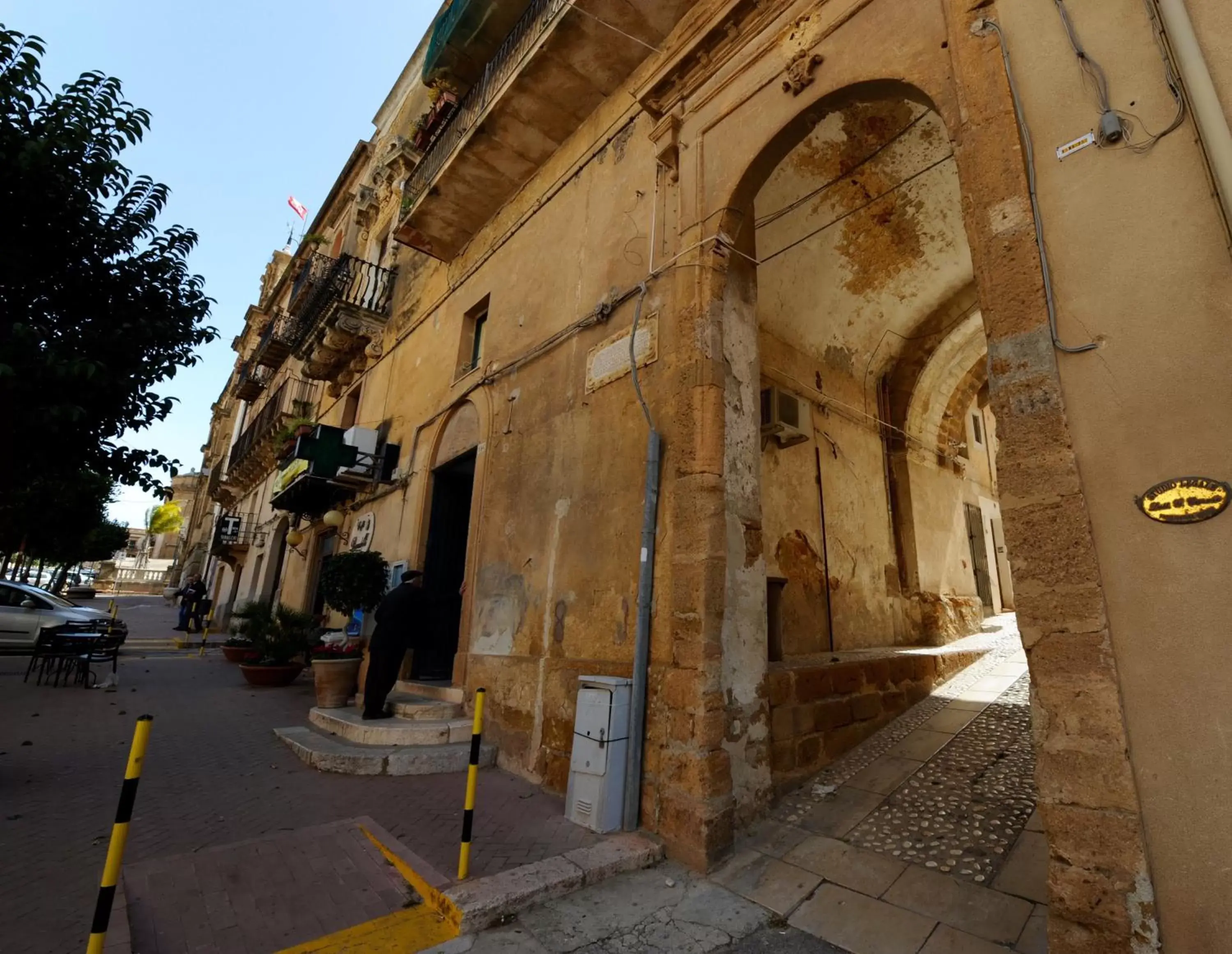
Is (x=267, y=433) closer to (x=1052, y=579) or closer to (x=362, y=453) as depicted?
(x=362, y=453)

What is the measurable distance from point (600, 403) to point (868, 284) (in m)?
3.99

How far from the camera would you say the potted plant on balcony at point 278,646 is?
10320 millimetres

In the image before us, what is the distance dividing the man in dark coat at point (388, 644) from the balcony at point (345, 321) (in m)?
7.76

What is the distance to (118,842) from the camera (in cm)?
225

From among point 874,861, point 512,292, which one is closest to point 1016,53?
point 874,861

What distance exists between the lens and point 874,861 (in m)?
3.46

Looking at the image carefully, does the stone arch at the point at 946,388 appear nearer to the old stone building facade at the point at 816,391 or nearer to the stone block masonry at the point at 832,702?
the old stone building facade at the point at 816,391

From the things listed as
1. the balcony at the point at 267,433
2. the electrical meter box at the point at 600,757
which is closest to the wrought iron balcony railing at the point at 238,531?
the balcony at the point at 267,433

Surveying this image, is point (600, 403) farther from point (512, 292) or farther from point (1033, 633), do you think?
point (1033, 633)

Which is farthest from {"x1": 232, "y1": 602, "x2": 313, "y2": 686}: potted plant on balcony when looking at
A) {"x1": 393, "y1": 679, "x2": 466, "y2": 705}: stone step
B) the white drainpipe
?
the white drainpipe

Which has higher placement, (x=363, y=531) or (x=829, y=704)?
(x=363, y=531)

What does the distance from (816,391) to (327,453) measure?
27.4 ft

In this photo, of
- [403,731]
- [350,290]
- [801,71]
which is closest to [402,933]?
[403,731]

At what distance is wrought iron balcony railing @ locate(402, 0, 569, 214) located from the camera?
7570mm
